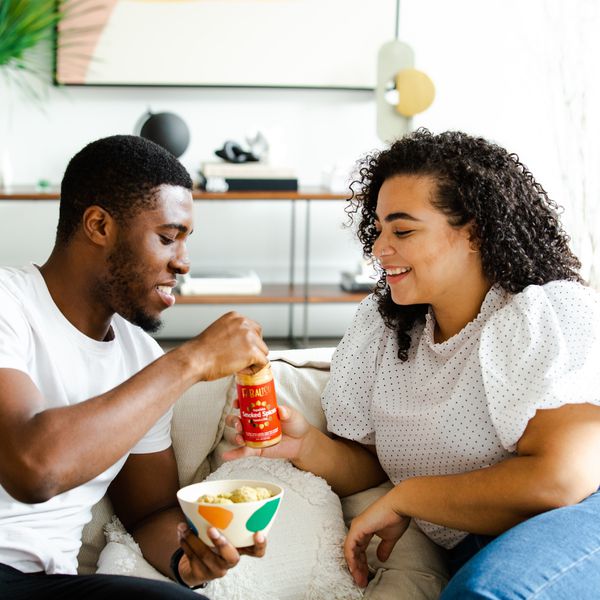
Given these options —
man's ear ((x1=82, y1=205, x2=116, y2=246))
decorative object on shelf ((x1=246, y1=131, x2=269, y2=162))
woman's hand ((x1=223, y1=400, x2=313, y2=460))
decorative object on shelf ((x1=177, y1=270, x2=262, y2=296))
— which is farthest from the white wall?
A: man's ear ((x1=82, y1=205, x2=116, y2=246))

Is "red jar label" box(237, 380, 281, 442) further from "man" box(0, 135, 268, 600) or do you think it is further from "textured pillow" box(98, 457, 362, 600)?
"textured pillow" box(98, 457, 362, 600)

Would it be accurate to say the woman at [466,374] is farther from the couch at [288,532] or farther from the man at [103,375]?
the man at [103,375]

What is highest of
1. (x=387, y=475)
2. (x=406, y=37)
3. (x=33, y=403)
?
(x=406, y=37)

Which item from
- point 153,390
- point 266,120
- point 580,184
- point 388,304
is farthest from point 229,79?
point 153,390

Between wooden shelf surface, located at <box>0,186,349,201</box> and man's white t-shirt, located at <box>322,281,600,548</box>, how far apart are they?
2.14 m

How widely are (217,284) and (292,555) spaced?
2.50m

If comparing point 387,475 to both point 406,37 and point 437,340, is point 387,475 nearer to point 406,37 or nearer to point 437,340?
point 437,340

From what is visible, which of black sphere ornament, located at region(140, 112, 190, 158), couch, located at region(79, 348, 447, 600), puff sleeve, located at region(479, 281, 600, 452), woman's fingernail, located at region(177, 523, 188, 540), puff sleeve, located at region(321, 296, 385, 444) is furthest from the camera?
black sphere ornament, located at region(140, 112, 190, 158)

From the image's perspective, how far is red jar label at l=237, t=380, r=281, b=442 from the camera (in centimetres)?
146

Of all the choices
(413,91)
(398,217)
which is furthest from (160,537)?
(413,91)

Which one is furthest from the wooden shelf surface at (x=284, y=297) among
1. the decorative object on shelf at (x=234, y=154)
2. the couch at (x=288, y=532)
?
the couch at (x=288, y=532)

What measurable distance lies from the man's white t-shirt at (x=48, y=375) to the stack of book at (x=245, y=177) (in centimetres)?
242

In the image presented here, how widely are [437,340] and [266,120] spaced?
9.09 ft

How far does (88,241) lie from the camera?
156 cm
